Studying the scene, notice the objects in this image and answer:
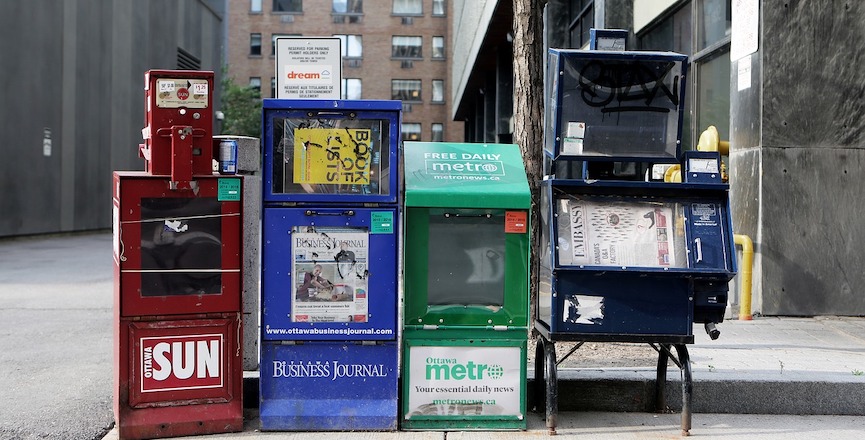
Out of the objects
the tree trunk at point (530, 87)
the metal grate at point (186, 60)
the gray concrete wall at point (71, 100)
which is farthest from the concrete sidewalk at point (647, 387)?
the metal grate at point (186, 60)

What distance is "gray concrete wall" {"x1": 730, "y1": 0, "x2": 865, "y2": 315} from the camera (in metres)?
8.33

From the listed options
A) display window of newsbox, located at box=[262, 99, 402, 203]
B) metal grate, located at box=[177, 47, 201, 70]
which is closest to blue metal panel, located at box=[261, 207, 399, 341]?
display window of newsbox, located at box=[262, 99, 402, 203]

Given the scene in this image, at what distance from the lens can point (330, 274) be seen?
489 cm

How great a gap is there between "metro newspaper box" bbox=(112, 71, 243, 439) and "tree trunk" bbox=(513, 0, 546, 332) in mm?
2856

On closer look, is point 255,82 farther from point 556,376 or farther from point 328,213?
point 556,376

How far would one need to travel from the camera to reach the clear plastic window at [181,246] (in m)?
4.76

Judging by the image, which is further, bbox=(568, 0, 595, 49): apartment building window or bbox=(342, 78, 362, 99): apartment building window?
bbox=(342, 78, 362, 99): apartment building window

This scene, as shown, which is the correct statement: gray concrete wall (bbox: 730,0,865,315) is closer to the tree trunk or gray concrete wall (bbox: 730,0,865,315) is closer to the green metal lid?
the tree trunk

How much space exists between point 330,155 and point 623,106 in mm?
1843

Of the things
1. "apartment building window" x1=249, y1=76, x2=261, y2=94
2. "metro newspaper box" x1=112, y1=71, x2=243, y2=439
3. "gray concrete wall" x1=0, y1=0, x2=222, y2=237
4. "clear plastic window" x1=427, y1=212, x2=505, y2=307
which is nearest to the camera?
"metro newspaper box" x1=112, y1=71, x2=243, y2=439

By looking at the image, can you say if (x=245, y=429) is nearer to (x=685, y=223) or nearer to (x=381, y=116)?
(x=381, y=116)

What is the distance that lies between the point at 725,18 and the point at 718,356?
4.97m

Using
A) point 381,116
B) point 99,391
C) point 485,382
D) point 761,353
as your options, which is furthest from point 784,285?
point 99,391

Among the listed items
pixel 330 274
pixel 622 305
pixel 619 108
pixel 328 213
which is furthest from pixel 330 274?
pixel 619 108
